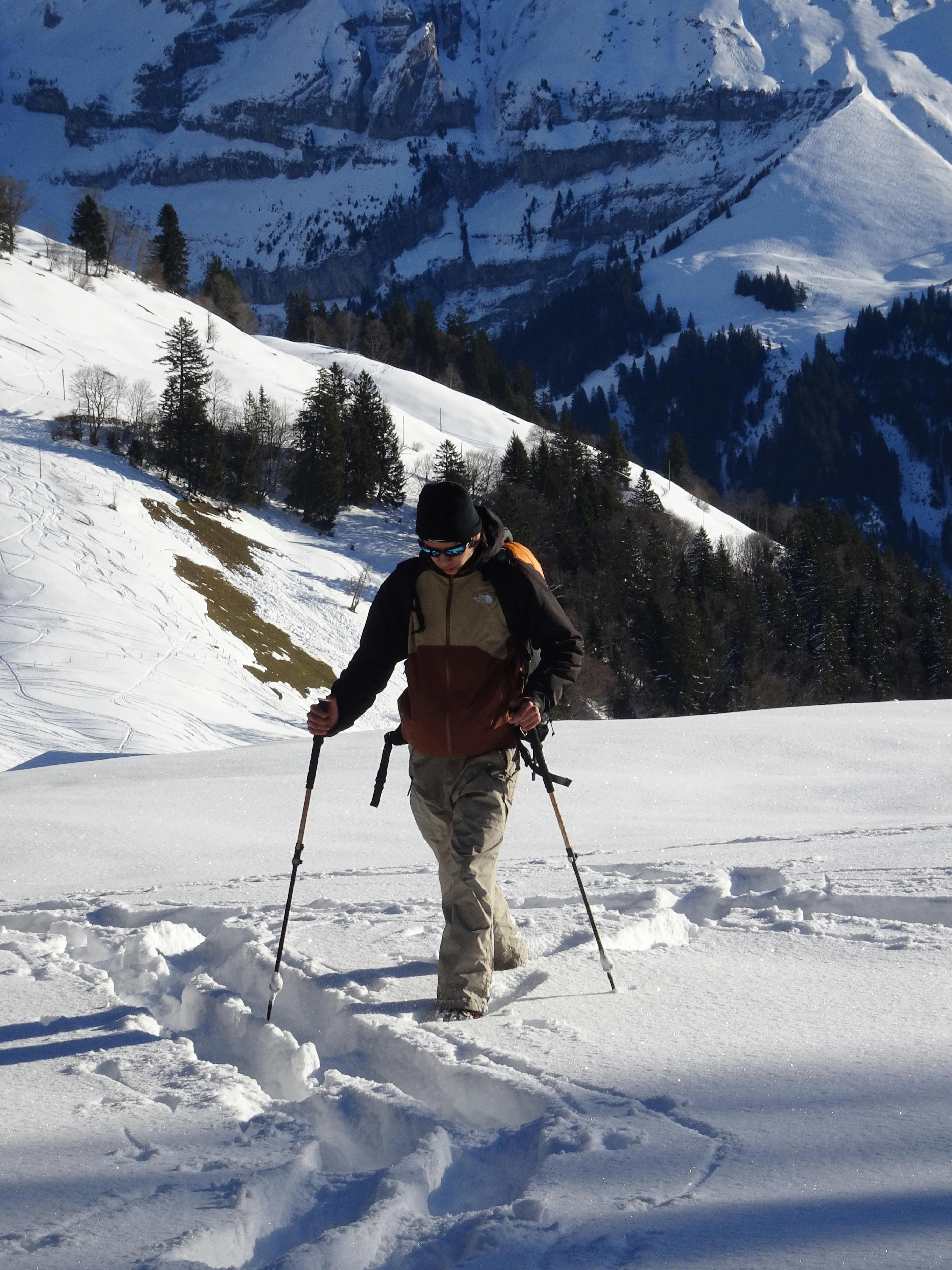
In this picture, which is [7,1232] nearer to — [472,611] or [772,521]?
[472,611]

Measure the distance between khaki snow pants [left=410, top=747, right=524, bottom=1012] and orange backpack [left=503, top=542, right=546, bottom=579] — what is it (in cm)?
70

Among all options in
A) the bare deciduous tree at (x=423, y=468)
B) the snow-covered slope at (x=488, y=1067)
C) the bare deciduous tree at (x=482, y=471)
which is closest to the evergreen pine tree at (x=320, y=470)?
the bare deciduous tree at (x=423, y=468)

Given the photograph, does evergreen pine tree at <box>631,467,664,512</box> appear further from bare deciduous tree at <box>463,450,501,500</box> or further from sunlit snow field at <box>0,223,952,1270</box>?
sunlit snow field at <box>0,223,952,1270</box>

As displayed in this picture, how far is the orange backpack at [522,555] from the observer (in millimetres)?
4156

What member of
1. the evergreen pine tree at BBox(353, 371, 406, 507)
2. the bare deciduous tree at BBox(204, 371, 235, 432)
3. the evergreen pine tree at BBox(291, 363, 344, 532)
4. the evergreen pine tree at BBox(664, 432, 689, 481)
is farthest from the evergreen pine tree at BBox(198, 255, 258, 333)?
the evergreen pine tree at BBox(664, 432, 689, 481)

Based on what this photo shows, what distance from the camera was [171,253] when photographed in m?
85.9

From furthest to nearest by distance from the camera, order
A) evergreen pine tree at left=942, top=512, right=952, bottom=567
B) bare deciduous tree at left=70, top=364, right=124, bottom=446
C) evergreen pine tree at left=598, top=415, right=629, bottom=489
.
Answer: evergreen pine tree at left=942, top=512, right=952, bottom=567
evergreen pine tree at left=598, top=415, right=629, bottom=489
bare deciduous tree at left=70, top=364, right=124, bottom=446

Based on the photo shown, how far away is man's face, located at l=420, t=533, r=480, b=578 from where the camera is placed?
398cm

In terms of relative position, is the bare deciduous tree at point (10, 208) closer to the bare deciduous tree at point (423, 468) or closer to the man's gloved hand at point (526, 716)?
the bare deciduous tree at point (423, 468)

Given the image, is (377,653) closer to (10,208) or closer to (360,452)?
(360,452)

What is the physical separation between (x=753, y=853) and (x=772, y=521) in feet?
335

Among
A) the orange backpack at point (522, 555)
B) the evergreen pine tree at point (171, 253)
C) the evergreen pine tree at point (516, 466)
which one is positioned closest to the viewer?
the orange backpack at point (522, 555)

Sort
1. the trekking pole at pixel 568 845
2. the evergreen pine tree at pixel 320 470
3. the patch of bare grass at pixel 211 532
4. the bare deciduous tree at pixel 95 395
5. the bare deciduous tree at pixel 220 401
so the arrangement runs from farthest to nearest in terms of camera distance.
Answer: the bare deciduous tree at pixel 220 401 < the evergreen pine tree at pixel 320 470 < the bare deciduous tree at pixel 95 395 < the patch of bare grass at pixel 211 532 < the trekking pole at pixel 568 845

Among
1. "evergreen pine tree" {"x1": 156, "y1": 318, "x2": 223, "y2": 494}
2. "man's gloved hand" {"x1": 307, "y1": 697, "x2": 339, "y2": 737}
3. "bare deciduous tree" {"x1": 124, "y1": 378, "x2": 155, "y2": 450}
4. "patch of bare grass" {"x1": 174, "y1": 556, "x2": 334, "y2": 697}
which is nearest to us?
"man's gloved hand" {"x1": 307, "y1": 697, "x2": 339, "y2": 737}
